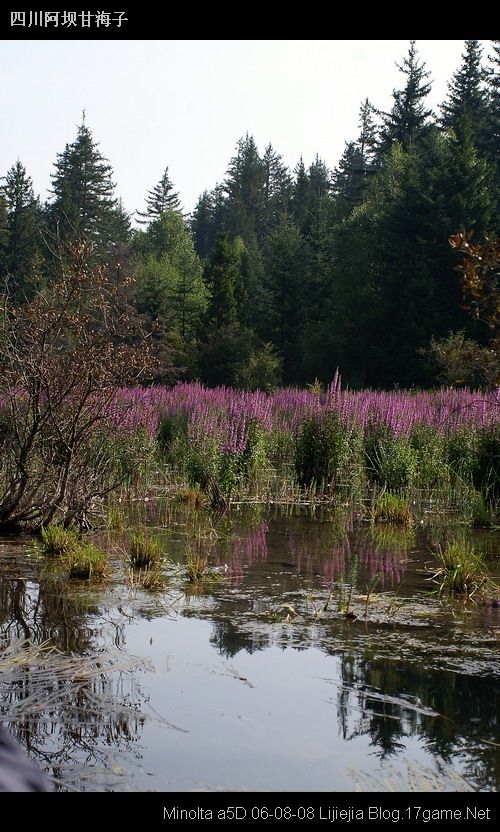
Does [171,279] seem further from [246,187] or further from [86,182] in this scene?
[246,187]

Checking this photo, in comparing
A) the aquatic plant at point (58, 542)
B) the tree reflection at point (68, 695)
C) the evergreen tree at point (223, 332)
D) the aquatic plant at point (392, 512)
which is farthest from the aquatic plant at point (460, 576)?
the evergreen tree at point (223, 332)

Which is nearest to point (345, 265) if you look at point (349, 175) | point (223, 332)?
point (223, 332)

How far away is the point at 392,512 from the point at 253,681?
7038mm

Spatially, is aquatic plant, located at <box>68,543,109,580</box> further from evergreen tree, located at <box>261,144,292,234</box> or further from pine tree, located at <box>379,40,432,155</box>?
evergreen tree, located at <box>261,144,292,234</box>

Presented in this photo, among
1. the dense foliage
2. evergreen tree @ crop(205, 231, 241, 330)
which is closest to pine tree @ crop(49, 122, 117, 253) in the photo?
the dense foliage

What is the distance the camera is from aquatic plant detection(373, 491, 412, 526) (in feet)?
39.7

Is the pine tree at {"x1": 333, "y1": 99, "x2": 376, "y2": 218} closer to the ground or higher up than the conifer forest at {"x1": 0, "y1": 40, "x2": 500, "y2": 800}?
higher up

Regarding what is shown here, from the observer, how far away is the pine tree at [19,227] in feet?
196

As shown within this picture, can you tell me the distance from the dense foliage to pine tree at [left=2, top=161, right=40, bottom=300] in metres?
0.10

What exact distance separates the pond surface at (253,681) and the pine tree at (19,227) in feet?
168

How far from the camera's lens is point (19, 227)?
202 ft

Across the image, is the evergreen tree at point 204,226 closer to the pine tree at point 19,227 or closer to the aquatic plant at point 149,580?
the pine tree at point 19,227

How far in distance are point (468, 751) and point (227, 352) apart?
40850 mm
